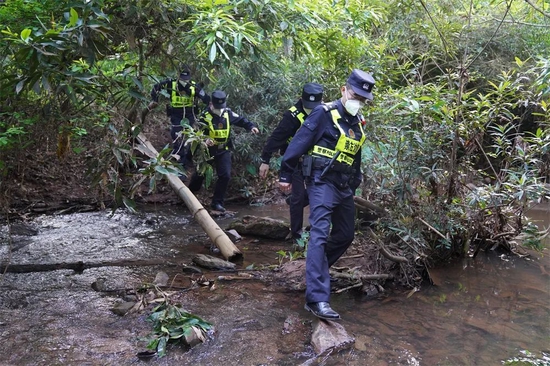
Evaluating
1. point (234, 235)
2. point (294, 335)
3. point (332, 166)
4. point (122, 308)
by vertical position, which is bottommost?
point (122, 308)

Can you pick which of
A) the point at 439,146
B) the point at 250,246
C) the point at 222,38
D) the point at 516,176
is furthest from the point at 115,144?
the point at 516,176

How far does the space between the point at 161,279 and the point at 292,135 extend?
233cm

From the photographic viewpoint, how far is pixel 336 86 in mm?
6203

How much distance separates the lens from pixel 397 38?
6.28m

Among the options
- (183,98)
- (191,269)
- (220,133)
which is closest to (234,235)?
(191,269)

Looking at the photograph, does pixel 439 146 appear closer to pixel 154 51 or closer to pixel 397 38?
pixel 397 38

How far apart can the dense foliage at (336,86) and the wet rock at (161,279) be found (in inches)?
37.2

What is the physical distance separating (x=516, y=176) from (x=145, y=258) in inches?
162

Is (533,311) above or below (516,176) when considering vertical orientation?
below

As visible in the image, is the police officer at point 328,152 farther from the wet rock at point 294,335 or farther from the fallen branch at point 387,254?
the fallen branch at point 387,254

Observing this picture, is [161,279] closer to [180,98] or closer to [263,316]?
[263,316]

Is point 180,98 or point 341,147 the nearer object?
point 341,147

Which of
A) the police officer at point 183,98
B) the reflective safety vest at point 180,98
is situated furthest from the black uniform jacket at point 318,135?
the reflective safety vest at point 180,98

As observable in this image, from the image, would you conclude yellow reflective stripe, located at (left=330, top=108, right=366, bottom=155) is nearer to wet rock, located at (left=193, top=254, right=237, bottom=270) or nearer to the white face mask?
the white face mask
